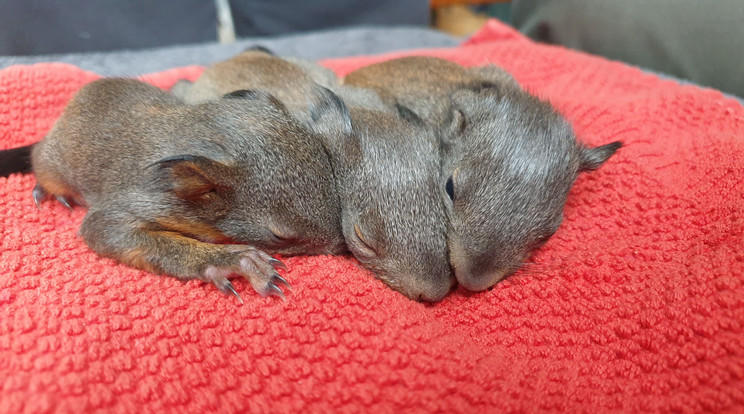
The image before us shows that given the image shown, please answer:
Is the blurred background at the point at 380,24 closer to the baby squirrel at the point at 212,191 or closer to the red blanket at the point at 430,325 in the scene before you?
the red blanket at the point at 430,325

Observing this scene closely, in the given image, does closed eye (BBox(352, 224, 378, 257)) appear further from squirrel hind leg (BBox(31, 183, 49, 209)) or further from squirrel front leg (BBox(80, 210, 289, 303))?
squirrel hind leg (BBox(31, 183, 49, 209))

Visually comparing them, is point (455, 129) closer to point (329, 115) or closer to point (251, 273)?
point (329, 115)

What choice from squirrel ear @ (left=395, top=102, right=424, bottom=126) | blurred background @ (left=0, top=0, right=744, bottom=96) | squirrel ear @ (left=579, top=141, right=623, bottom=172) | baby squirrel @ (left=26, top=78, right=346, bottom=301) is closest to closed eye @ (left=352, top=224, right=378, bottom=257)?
baby squirrel @ (left=26, top=78, right=346, bottom=301)

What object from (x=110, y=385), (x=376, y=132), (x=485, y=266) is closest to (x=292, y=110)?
(x=376, y=132)

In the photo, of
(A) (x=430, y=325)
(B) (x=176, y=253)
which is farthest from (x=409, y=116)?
(B) (x=176, y=253)

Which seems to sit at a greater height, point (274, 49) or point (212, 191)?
point (212, 191)

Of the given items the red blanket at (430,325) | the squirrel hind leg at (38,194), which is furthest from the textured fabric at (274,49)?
the red blanket at (430,325)
